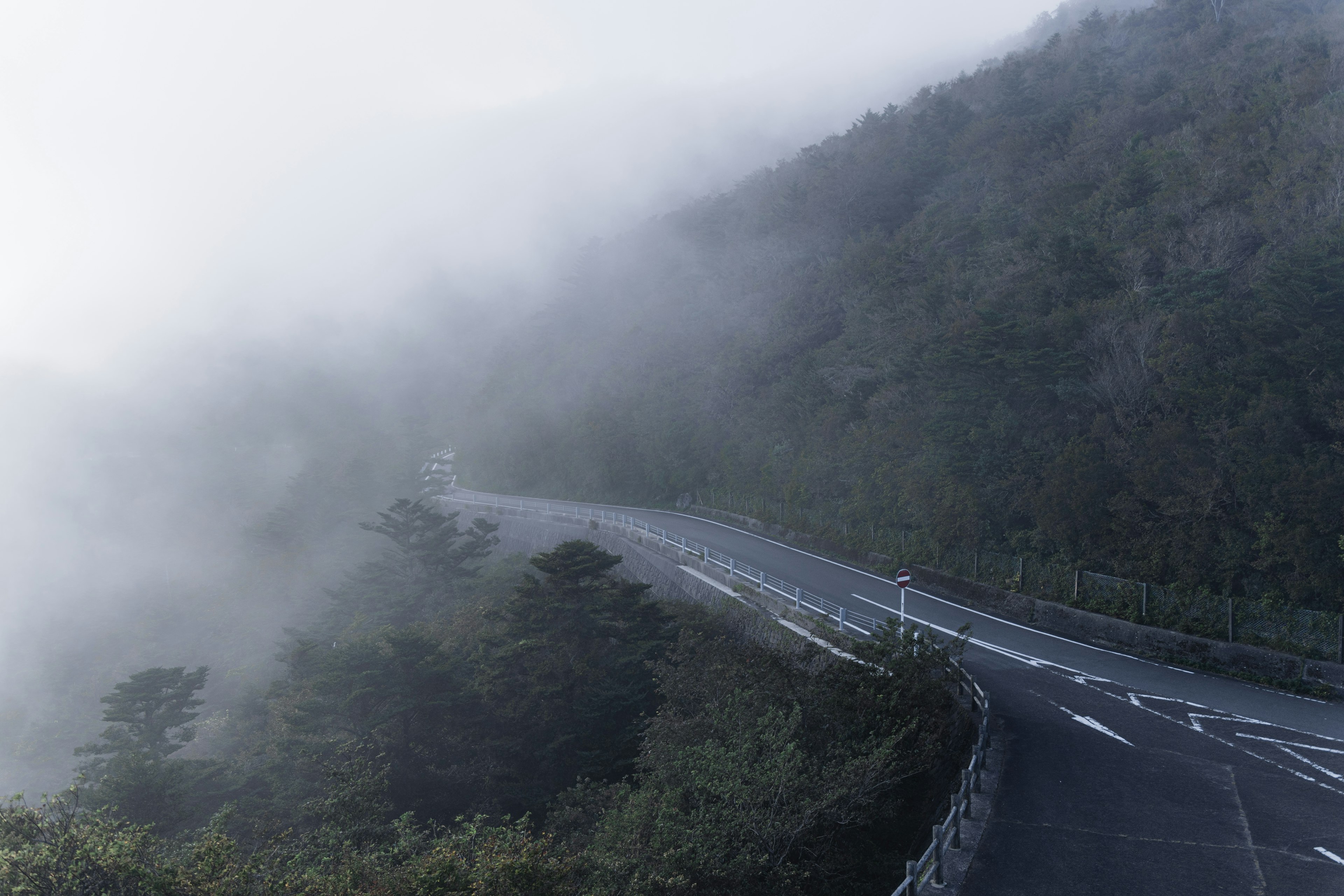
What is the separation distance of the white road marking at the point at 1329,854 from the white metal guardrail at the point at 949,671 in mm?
3496

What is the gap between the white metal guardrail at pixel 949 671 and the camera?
754 cm

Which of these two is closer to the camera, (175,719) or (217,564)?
(175,719)

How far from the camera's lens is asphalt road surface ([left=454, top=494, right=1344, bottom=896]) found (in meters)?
7.58

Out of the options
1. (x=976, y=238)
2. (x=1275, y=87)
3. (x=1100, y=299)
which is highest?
(x=1275, y=87)

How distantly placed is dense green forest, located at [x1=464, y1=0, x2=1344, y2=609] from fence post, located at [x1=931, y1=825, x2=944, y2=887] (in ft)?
38.2

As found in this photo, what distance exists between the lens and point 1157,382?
18812 millimetres

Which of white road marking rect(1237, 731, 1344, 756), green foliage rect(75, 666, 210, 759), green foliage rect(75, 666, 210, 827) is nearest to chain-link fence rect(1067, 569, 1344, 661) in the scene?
white road marking rect(1237, 731, 1344, 756)

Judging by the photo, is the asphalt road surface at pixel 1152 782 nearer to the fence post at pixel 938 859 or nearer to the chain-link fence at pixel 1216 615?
the fence post at pixel 938 859

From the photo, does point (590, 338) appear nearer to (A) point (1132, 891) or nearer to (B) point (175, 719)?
(B) point (175, 719)

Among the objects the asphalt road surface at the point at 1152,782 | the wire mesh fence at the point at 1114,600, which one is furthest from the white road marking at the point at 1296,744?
the wire mesh fence at the point at 1114,600

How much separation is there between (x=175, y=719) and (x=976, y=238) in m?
40.9

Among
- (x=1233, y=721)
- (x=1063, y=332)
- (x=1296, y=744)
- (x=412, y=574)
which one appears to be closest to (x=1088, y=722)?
(x=1233, y=721)

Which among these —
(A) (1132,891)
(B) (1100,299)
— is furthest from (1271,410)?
(A) (1132,891)

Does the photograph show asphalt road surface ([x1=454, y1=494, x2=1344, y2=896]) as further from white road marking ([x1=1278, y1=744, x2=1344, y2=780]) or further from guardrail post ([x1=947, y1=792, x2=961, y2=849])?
guardrail post ([x1=947, y1=792, x2=961, y2=849])
